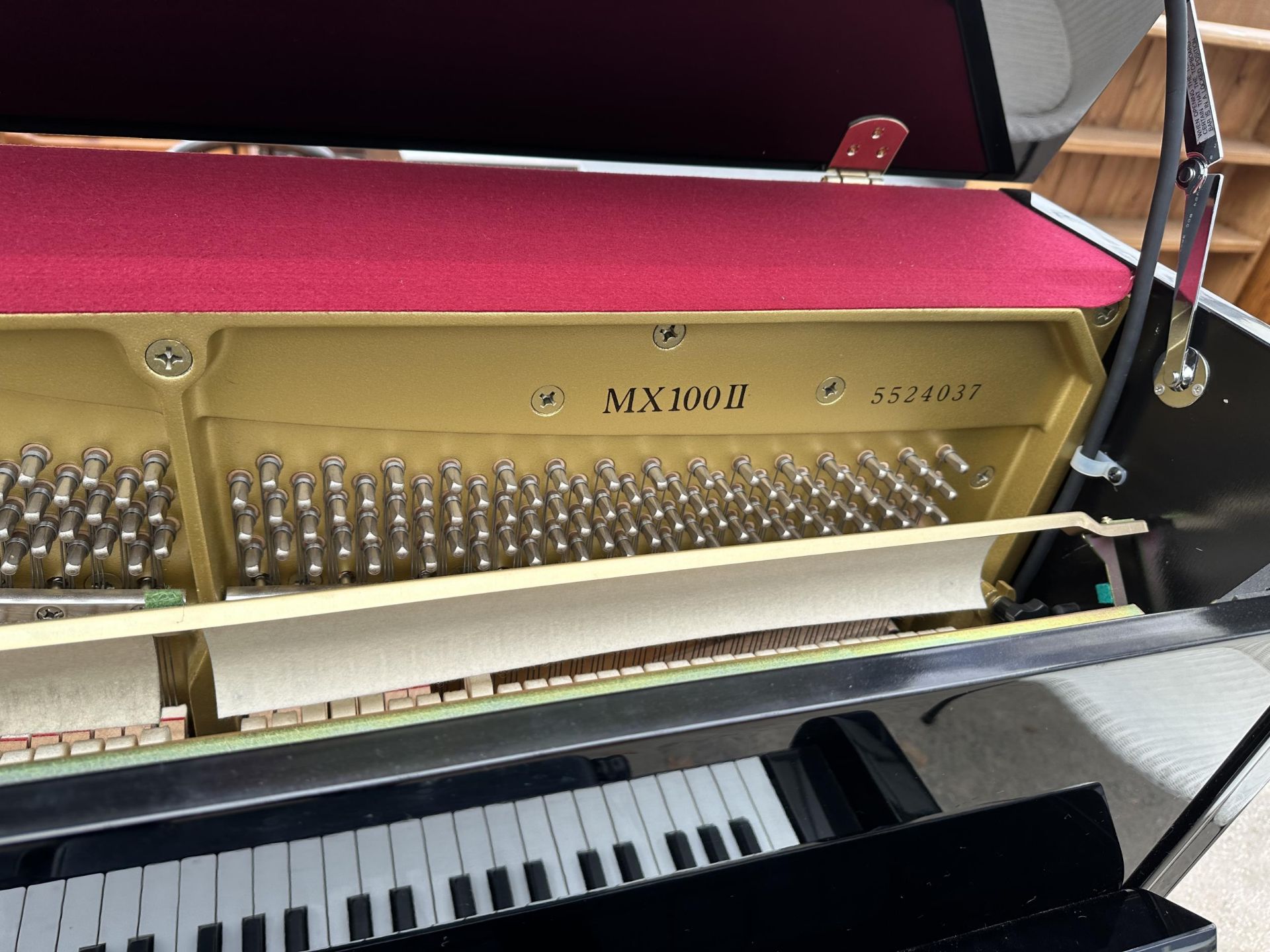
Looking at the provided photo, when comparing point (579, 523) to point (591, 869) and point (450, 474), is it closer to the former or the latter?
point (450, 474)

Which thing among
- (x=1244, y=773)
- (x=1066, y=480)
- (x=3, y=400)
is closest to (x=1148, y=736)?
(x=1244, y=773)

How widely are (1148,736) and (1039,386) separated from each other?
1.50 ft

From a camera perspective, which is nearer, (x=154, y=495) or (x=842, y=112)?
(x=154, y=495)

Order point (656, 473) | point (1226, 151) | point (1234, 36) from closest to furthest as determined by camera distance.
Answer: point (656, 473)
point (1234, 36)
point (1226, 151)

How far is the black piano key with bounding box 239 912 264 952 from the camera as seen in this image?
719 millimetres

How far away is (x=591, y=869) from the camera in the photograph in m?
0.79

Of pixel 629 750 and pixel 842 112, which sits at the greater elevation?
pixel 842 112

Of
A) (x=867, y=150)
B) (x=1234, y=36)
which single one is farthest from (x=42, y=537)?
(x=1234, y=36)

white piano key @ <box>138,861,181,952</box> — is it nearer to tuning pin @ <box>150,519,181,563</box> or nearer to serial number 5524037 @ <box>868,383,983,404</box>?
tuning pin @ <box>150,519,181,563</box>

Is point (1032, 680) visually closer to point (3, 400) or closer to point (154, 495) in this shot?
point (154, 495)

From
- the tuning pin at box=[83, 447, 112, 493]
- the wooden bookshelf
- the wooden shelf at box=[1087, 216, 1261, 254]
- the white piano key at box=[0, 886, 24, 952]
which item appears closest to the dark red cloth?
the tuning pin at box=[83, 447, 112, 493]

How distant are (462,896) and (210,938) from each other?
19 cm

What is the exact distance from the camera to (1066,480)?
4.06ft

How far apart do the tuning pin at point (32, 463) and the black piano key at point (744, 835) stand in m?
0.69
